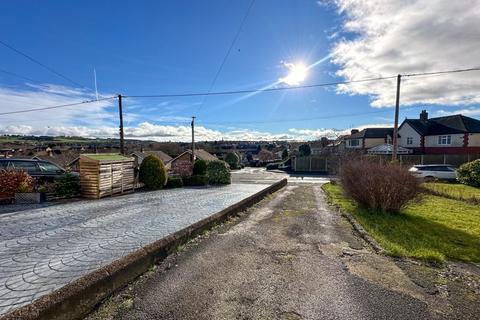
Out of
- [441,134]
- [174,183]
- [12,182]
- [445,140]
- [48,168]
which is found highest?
[441,134]

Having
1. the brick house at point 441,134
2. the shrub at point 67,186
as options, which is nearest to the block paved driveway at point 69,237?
the shrub at point 67,186

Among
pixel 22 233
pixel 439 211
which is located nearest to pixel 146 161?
pixel 22 233

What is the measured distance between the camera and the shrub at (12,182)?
29.0 ft

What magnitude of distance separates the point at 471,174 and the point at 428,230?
12888 mm

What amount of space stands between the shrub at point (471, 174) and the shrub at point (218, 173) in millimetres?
15173

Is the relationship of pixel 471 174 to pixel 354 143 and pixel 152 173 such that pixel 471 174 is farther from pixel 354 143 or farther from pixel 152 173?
pixel 354 143

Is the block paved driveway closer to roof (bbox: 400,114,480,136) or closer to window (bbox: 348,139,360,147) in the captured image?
roof (bbox: 400,114,480,136)

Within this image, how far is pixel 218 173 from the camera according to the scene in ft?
58.0

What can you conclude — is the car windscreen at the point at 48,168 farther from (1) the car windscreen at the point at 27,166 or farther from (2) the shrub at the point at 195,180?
(2) the shrub at the point at 195,180

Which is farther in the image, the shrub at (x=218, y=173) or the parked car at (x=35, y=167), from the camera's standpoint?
the shrub at (x=218, y=173)

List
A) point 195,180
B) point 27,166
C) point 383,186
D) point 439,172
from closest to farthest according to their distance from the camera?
point 383,186 → point 27,166 → point 195,180 → point 439,172

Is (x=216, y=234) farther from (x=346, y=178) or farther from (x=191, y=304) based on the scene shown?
(x=346, y=178)

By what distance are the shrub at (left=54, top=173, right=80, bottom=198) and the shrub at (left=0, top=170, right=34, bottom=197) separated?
0.90 m

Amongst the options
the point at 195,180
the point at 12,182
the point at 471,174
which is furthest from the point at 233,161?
the point at 12,182
